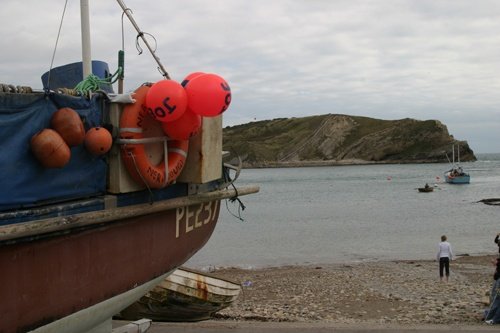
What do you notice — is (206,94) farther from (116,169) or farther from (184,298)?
(184,298)

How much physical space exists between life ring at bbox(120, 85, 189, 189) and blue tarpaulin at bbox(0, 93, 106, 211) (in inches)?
11.2

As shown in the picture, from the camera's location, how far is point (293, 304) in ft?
47.5

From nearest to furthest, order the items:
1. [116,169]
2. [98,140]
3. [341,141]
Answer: [98,140] → [116,169] → [341,141]

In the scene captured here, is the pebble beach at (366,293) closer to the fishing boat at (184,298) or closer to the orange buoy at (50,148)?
the fishing boat at (184,298)

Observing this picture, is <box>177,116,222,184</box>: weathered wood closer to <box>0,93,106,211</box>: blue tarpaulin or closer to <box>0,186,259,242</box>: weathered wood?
<box>0,186,259,242</box>: weathered wood

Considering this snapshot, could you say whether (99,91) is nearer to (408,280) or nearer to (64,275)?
(64,275)

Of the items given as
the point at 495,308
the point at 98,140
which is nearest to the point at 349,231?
the point at 495,308

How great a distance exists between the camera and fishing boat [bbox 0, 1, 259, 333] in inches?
159

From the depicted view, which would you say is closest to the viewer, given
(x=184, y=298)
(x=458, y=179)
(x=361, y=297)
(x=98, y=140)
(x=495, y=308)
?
(x=98, y=140)

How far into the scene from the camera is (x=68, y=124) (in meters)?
4.24

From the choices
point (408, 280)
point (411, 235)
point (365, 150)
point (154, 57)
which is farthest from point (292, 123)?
point (154, 57)

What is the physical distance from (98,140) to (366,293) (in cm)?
1309

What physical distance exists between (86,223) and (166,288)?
4.09m

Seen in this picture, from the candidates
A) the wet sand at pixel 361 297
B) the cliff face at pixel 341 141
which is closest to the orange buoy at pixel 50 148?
the wet sand at pixel 361 297
